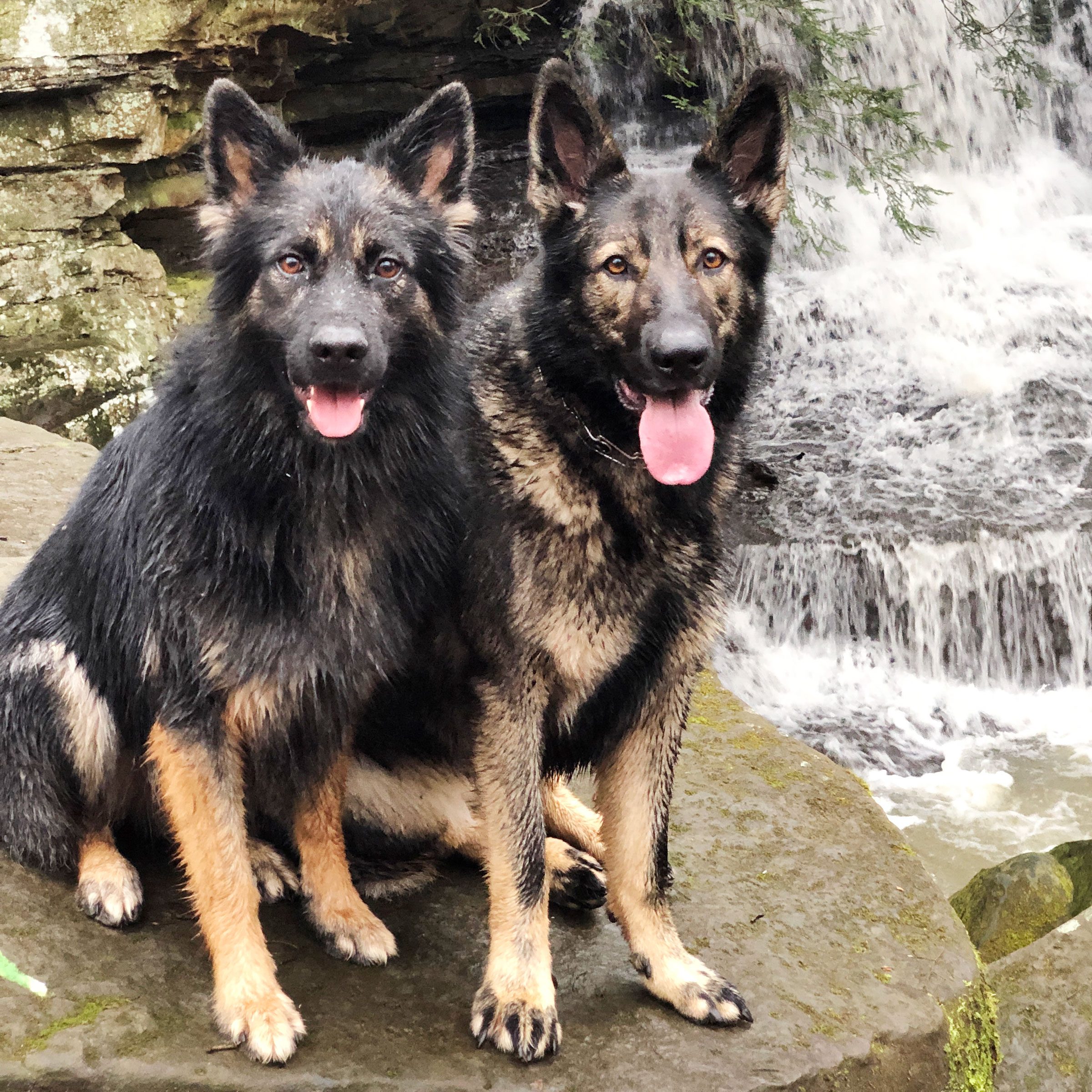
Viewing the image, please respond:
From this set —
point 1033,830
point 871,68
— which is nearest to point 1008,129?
point 871,68

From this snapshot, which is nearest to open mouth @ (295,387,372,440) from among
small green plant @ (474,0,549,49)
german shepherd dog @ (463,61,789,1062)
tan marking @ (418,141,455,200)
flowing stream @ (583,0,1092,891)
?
german shepherd dog @ (463,61,789,1062)

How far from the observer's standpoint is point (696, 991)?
3100mm

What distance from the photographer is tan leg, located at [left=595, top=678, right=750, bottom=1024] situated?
320cm

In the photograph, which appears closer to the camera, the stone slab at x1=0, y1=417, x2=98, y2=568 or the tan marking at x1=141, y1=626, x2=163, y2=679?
the tan marking at x1=141, y1=626, x2=163, y2=679

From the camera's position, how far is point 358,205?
293 cm

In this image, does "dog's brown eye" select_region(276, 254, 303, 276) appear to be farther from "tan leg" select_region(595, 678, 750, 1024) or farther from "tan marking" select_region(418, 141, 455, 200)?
"tan leg" select_region(595, 678, 750, 1024)

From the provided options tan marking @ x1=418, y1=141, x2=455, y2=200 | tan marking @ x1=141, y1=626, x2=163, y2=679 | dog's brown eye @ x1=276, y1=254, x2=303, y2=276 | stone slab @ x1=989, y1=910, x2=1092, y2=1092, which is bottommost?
stone slab @ x1=989, y1=910, x2=1092, y2=1092

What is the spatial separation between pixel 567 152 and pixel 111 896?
2.34m

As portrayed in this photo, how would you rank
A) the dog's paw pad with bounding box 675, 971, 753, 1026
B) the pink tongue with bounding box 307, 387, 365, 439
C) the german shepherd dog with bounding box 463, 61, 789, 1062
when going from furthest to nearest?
the dog's paw pad with bounding box 675, 971, 753, 1026
the german shepherd dog with bounding box 463, 61, 789, 1062
the pink tongue with bounding box 307, 387, 365, 439

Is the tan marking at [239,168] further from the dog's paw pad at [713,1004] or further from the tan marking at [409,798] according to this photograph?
the dog's paw pad at [713,1004]

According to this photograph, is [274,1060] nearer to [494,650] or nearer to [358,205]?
[494,650]

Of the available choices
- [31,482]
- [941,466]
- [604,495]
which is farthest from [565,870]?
[941,466]

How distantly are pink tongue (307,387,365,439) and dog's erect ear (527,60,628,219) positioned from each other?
2.44ft

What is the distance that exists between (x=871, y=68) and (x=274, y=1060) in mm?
12005
